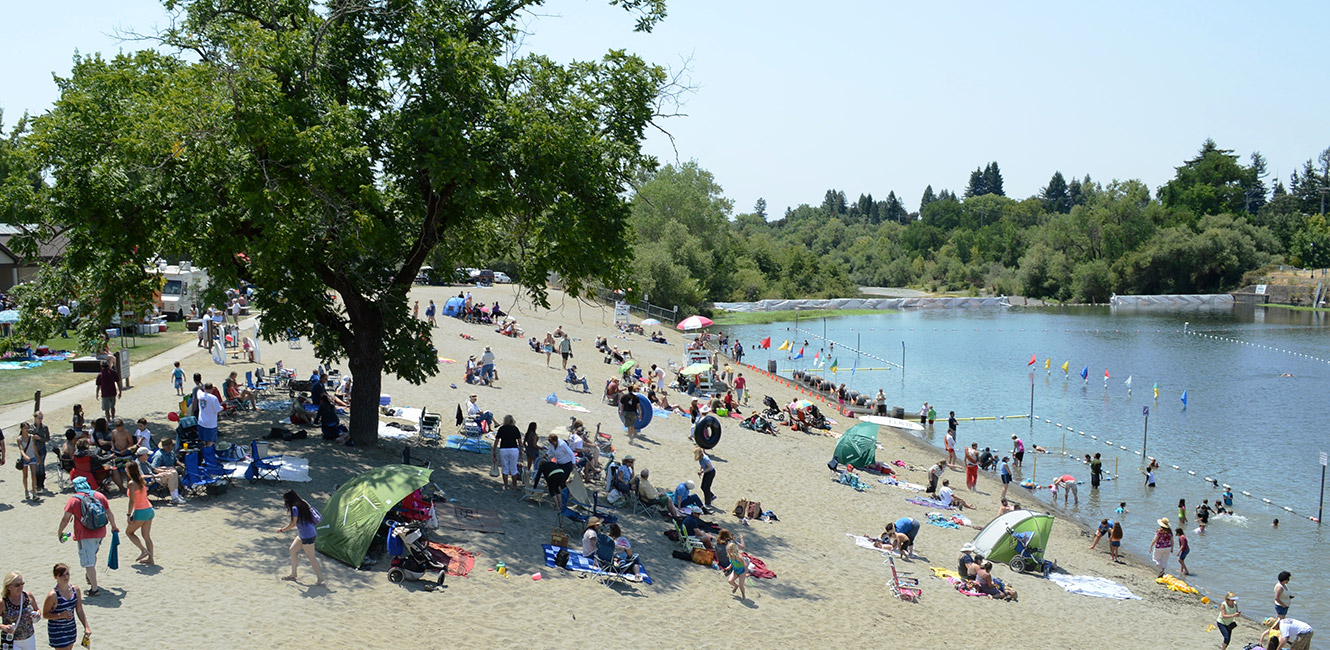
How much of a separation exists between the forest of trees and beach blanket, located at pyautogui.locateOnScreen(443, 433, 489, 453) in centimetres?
5152

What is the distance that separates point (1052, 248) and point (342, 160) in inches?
4484

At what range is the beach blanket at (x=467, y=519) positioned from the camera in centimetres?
1509

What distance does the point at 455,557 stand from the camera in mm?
13812

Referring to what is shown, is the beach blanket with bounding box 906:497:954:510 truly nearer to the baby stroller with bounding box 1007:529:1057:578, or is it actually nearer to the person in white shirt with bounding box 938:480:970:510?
the person in white shirt with bounding box 938:480:970:510

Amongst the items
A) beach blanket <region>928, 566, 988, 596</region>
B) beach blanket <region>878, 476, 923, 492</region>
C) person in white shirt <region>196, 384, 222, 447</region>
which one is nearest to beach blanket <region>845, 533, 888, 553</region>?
beach blanket <region>928, 566, 988, 596</region>

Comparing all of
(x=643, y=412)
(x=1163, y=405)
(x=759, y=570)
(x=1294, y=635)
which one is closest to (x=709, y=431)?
(x=643, y=412)

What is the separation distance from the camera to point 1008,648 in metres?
14.3

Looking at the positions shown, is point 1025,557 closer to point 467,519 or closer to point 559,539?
point 559,539

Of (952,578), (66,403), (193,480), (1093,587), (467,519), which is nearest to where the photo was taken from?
(193,480)

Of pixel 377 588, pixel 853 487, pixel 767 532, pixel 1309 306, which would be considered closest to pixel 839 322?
pixel 1309 306

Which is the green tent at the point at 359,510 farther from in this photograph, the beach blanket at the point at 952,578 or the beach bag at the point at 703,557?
the beach blanket at the point at 952,578

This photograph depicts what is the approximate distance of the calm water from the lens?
23.3 meters

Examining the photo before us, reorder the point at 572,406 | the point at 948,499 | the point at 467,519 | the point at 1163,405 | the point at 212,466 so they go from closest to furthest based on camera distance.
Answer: the point at 212,466 < the point at 467,519 < the point at 948,499 < the point at 572,406 < the point at 1163,405

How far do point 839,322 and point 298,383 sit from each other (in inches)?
2599
